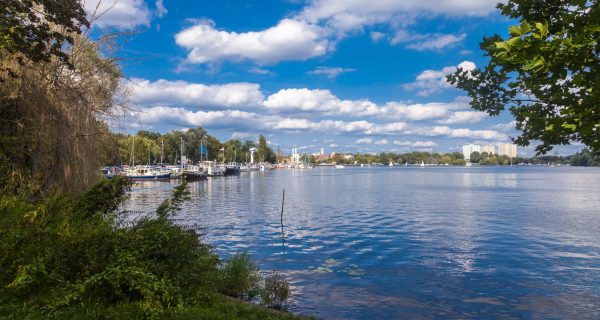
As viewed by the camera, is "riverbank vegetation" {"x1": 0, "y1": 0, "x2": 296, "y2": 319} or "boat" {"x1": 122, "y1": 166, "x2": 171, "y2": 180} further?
"boat" {"x1": 122, "y1": 166, "x2": 171, "y2": 180}

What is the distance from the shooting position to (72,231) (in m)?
10.8

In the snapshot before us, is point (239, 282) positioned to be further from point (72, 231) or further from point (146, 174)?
point (146, 174)

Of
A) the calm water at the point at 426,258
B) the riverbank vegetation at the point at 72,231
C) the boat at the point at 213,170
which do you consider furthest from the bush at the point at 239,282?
the boat at the point at 213,170

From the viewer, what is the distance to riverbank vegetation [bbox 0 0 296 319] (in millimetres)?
8531

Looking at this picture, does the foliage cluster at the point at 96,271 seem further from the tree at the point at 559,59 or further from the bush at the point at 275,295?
the tree at the point at 559,59

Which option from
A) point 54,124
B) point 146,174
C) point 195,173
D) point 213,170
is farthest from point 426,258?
point 213,170

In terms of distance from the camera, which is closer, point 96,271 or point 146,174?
point 96,271

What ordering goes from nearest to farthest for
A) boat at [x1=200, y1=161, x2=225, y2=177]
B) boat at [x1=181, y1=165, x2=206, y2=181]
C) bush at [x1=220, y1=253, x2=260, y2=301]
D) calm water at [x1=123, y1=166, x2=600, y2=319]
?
bush at [x1=220, y1=253, x2=260, y2=301], calm water at [x1=123, y1=166, x2=600, y2=319], boat at [x1=181, y1=165, x2=206, y2=181], boat at [x1=200, y1=161, x2=225, y2=177]

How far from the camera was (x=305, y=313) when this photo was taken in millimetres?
14359

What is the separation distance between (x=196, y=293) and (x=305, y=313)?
5.58m

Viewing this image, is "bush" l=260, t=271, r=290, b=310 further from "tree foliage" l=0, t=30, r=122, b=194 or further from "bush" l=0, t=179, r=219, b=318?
"tree foliage" l=0, t=30, r=122, b=194

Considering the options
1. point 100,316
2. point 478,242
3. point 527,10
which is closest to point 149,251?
point 100,316

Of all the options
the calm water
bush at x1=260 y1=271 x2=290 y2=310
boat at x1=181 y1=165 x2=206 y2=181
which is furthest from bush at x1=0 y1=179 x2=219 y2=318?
boat at x1=181 y1=165 x2=206 y2=181

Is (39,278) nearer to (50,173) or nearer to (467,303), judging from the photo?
(50,173)
